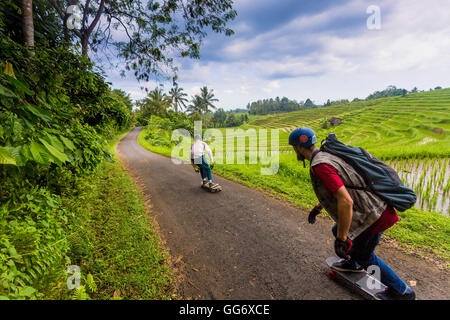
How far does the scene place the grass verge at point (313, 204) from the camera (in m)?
2.84

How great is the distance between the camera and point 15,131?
1.29m

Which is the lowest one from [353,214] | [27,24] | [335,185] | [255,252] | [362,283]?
[255,252]

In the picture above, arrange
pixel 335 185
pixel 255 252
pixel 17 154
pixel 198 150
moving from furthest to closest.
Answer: pixel 198 150
pixel 255 252
pixel 335 185
pixel 17 154

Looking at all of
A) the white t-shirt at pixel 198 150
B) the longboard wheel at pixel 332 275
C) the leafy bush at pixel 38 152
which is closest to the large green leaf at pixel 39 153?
the leafy bush at pixel 38 152

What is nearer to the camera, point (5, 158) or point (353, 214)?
point (5, 158)

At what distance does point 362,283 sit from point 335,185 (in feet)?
4.83

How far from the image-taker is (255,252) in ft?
9.57

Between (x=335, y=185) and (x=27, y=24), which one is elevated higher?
(x=27, y=24)

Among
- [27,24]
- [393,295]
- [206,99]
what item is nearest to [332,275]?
[393,295]

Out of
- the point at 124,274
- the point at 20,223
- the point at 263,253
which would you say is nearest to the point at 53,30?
the point at 20,223

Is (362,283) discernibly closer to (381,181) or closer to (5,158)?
(381,181)

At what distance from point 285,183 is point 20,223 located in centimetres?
582

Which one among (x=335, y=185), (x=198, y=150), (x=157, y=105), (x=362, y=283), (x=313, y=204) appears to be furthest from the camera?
(x=157, y=105)
